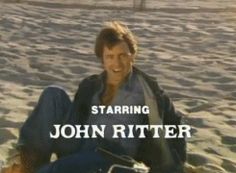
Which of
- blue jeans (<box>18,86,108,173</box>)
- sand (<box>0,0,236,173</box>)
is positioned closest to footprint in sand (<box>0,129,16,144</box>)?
sand (<box>0,0,236,173</box>)

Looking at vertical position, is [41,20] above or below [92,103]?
below

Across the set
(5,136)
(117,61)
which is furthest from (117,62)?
(5,136)

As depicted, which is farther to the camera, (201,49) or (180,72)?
(201,49)

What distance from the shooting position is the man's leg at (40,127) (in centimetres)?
280

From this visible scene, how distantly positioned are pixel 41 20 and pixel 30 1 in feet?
6.77

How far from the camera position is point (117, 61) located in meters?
2.68

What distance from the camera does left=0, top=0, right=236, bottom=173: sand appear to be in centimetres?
402

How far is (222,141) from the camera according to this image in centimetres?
386

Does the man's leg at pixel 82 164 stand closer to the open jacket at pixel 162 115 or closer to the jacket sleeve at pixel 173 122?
the open jacket at pixel 162 115

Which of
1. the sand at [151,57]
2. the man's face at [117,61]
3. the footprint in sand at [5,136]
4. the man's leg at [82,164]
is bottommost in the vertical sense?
the sand at [151,57]

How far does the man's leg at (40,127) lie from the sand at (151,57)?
0.70 meters

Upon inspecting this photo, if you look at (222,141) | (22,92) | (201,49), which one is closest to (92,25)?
(201,49)

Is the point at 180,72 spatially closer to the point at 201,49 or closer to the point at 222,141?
the point at 201,49

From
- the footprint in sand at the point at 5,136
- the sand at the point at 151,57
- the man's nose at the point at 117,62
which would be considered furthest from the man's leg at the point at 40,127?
the footprint in sand at the point at 5,136
